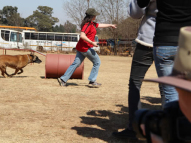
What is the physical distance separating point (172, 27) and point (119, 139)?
1.50 meters

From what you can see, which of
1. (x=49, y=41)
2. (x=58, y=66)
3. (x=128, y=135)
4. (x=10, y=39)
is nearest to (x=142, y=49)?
(x=128, y=135)

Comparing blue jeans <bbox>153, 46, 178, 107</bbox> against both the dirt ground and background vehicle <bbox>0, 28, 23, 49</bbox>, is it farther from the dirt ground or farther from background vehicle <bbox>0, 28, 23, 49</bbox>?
background vehicle <bbox>0, 28, 23, 49</bbox>

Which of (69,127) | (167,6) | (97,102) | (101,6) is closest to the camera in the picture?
(167,6)

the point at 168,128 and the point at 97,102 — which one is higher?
the point at 168,128

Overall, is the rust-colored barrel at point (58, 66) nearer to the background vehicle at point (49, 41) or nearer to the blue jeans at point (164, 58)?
the blue jeans at point (164, 58)

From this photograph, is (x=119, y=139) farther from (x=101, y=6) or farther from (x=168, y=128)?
(x=101, y=6)

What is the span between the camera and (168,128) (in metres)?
1.22

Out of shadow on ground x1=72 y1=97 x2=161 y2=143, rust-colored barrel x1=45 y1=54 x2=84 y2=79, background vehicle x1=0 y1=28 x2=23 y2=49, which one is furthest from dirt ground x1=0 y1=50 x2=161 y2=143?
background vehicle x1=0 y1=28 x2=23 y2=49

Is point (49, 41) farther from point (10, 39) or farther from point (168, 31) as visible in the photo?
point (168, 31)

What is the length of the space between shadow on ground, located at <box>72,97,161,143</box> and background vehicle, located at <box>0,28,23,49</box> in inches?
1374

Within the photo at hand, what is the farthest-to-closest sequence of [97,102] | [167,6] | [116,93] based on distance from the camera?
[116,93] → [97,102] → [167,6]

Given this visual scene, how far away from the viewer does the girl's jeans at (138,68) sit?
3.26 metres

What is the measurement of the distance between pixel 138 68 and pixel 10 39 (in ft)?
122

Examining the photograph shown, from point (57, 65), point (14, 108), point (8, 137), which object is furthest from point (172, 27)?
point (57, 65)
